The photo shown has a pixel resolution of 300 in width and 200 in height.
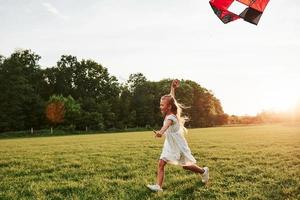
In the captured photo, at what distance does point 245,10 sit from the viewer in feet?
15.7

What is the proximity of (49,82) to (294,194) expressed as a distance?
85.9m

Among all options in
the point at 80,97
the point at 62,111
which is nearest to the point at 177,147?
the point at 62,111

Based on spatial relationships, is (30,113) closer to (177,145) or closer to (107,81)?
(107,81)

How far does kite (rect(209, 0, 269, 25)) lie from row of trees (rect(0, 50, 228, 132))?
63570 millimetres

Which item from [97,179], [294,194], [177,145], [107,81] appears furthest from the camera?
[107,81]

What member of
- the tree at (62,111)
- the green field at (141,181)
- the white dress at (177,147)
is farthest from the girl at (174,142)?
the tree at (62,111)

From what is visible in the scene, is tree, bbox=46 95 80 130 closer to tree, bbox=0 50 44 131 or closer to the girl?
tree, bbox=0 50 44 131

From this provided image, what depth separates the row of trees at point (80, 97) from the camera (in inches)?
2825

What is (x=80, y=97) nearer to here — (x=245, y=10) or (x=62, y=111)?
(x=62, y=111)

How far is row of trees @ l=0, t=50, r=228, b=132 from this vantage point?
71.8 meters

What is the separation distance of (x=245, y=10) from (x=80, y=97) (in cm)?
7796

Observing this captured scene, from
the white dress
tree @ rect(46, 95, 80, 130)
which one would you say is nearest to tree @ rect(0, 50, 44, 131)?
tree @ rect(46, 95, 80, 130)

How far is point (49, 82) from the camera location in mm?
87188

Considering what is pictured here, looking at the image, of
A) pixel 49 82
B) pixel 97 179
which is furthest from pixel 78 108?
pixel 97 179
